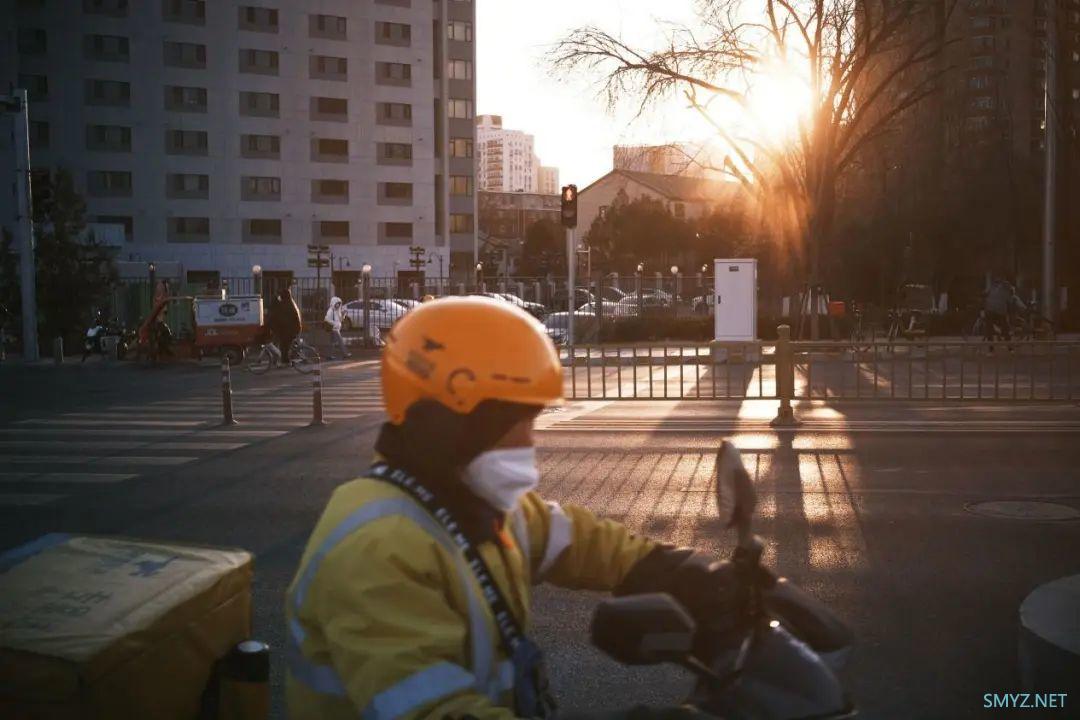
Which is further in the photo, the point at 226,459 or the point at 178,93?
the point at 178,93

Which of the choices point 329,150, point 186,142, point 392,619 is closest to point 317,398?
point 392,619

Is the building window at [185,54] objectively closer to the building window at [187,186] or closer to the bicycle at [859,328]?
the building window at [187,186]

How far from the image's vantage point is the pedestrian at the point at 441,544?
1941 millimetres

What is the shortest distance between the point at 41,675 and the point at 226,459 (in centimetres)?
982

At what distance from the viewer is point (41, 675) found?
6.75ft

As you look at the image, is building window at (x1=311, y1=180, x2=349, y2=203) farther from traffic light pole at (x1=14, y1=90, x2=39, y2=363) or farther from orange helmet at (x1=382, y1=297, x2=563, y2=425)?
orange helmet at (x1=382, y1=297, x2=563, y2=425)

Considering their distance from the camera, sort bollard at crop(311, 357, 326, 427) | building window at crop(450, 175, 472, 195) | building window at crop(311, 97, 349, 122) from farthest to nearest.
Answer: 1. building window at crop(450, 175, 472, 195)
2. building window at crop(311, 97, 349, 122)
3. bollard at crop(311, 357, 326, 427)

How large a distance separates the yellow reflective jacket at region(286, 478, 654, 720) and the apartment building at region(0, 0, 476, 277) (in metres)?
58.5

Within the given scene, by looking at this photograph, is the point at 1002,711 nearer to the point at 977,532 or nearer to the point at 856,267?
the point at 977,532

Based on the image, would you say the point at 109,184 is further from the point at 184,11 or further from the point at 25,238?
the point at 25,238

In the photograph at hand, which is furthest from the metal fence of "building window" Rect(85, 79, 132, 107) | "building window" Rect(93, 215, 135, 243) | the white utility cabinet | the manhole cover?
"building window" Rect(85, 79, 132, 107)

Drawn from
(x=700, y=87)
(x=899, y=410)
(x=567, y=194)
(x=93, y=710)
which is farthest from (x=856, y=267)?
(x=93, y=710)

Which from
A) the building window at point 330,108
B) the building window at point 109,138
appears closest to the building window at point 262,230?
the building window at point 330,108

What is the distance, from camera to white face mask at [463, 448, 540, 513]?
83.0 inches
